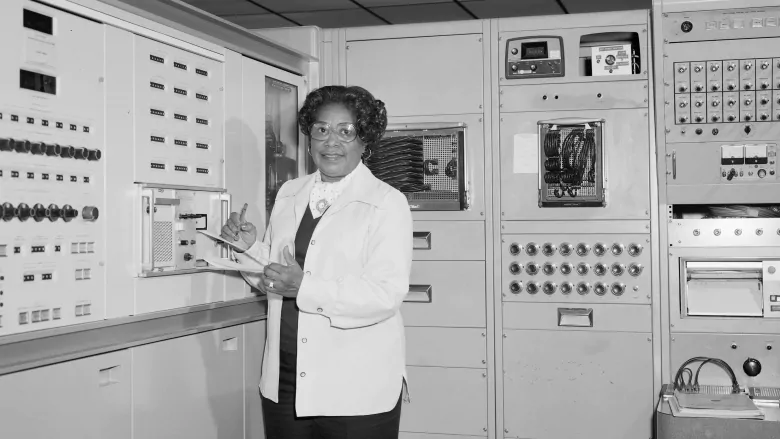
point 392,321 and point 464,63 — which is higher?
point 464,63

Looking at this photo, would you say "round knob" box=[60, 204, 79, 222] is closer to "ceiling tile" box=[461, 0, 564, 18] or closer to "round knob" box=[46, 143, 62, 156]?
"round knob" box=[46, 143, 62, 156]

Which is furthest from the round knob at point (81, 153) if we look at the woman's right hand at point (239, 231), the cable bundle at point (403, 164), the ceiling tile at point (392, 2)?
the ceiling tile at point (392, 2)

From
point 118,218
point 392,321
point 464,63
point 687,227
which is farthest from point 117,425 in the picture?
point 687,227

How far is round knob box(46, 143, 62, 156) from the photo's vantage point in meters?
2.31

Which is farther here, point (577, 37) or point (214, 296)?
point (577, 37)

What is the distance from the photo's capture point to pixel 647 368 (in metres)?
3.65

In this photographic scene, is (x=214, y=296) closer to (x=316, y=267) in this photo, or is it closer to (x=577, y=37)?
(x=316, y=267)

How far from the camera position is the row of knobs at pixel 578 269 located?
368cm

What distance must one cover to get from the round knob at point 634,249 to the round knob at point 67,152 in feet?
7.70

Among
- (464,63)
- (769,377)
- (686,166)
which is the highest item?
(464,63)

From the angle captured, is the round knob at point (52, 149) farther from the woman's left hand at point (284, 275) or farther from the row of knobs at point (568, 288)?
the row of knobs at point (568, 288)

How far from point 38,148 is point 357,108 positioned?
36.0 inches

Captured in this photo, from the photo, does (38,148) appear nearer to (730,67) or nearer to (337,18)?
(730,67)

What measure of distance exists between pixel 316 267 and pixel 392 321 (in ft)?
0.93
